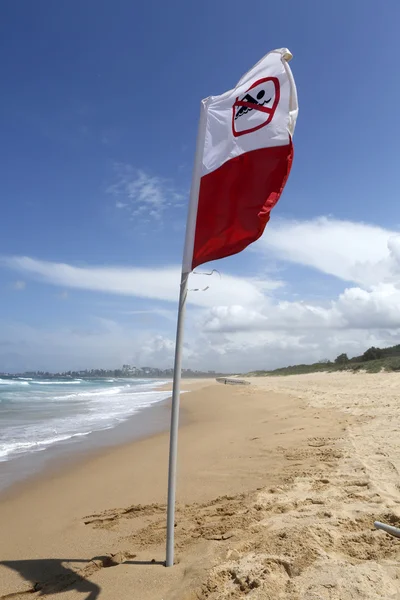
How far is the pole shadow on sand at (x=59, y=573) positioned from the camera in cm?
324

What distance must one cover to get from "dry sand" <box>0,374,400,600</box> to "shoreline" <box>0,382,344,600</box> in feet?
0.06

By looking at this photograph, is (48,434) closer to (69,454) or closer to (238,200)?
(69,454)

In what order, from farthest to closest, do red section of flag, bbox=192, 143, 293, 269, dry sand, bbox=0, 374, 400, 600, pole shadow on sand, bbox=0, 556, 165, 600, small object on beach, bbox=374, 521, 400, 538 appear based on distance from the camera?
red section of flag, bbox=192, 143, 293, 269 → small object on beach, bbox=374, 521, 400, 538 → pole shadow on sand, bbox=0, 556, 165, 600 → dry sand, bbox=0, 374, 400, 600

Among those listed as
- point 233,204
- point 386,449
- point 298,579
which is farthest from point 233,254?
point 386,449

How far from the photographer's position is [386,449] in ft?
21.2

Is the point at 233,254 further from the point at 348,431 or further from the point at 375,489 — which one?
the point at 348,431

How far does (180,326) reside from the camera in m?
3.61

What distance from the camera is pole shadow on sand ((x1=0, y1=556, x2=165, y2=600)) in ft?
10.6

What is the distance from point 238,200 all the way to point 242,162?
A: 345 mm

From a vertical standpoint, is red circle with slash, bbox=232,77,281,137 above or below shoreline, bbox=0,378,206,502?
above

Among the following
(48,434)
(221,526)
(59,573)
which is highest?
(221,526)

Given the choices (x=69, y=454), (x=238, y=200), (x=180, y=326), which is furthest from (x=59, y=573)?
(x=69, y=454)

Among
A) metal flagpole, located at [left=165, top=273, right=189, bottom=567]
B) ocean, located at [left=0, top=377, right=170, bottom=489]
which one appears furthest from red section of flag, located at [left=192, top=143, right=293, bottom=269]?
ocean, located at [left=0, top=377, right=170, bottom=489]

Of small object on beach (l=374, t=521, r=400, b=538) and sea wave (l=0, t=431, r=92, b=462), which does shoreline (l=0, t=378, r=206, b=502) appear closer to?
sea wave (l=0, t=431, r=92, b=462)
